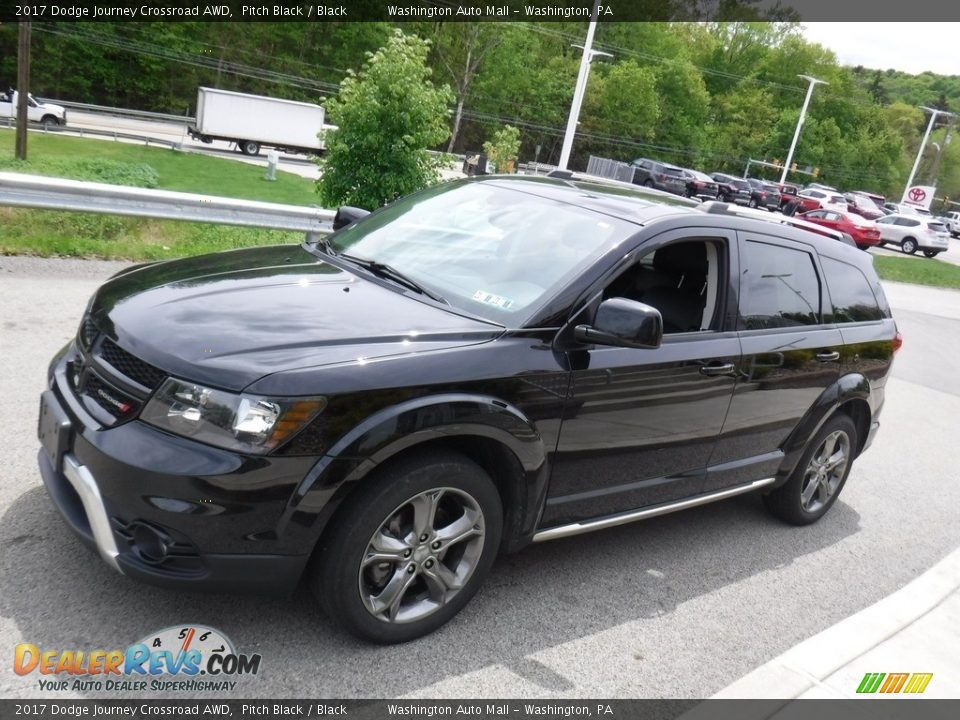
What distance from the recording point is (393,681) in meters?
3.12

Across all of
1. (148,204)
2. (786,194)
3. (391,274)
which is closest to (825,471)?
(391,274)

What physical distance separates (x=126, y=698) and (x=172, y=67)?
67.9 m

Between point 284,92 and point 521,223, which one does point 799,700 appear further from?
point 284,92

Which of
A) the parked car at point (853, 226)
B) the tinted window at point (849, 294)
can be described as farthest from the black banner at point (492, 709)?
the parked car at point (853, 226)

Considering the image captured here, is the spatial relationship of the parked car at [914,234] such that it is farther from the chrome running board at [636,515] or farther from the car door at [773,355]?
the chrome running board at [636,515]

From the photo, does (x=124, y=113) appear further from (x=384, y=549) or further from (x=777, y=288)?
(x=384, y=549)

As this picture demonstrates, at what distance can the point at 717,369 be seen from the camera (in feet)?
13.7

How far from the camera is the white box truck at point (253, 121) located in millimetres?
45188

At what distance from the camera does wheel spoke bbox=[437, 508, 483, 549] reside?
3.32 meters

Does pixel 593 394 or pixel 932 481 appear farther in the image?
pixel 932 481

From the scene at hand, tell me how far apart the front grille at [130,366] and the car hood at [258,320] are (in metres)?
0.03

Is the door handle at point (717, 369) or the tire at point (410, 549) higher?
the door handle at point (717, 369)

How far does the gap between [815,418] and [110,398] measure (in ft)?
12.7

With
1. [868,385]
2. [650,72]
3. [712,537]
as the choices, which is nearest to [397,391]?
[712,537]
